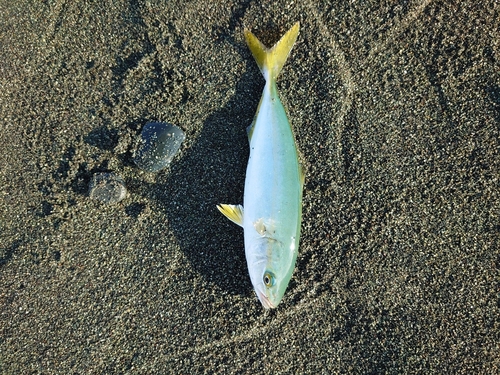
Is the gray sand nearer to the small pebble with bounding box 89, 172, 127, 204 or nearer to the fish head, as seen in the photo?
the small pebble with bounding box 89, 172, 127, 204

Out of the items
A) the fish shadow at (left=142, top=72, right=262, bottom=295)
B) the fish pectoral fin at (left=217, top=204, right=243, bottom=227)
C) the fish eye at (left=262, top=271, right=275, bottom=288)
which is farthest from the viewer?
the fish shadow at (left=142, top=72, right=262, bottom=295)

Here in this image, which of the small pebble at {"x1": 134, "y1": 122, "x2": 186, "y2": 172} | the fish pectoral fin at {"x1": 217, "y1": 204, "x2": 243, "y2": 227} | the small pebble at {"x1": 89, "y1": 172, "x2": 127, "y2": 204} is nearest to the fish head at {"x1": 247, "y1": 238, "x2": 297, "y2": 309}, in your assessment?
the fish pectoral fin at {"x1": 217, "y1": 204, "x2": 243, "y2": 227}

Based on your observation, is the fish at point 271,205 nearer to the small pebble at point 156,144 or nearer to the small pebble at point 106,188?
the small pebble at point 156,144

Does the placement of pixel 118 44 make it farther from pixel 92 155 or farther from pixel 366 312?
pixel 366 312

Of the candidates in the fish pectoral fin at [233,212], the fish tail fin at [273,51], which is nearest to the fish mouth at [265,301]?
the fish pectoral fin at [233,212]

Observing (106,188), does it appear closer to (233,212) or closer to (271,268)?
(233,212)

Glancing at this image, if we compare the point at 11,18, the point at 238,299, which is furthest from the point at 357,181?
the point at 11,18

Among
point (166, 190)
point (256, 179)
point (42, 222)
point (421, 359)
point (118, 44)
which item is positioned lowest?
point (421, 359)
